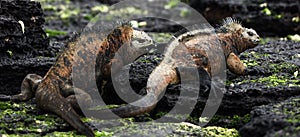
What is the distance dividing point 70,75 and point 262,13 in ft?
21.3

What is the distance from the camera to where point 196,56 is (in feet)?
21.0

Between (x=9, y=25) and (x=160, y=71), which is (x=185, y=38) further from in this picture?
(x=9, y=25)

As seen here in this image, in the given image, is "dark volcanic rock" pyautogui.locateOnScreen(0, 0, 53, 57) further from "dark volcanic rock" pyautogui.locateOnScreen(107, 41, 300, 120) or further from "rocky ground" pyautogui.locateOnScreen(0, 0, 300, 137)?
"dark volcanic rock" pyautogui.locateOnScreen(107, 41, 300, 120)

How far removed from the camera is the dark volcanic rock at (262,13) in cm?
1120

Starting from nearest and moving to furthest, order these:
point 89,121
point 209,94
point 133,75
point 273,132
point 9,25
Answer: point 273,132 → point 89,121 → point 209,94 → point 133,75 → point 9,25

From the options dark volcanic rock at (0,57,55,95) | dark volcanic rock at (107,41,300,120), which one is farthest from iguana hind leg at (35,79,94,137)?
dark volcanic rock at (0,57,55,95)

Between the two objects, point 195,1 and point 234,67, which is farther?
point 195,1

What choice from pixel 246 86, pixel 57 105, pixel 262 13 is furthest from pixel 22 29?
pixel 262 13

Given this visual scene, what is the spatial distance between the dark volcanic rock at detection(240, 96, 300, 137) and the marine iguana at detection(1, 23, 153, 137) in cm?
151

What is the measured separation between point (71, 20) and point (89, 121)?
275 inches

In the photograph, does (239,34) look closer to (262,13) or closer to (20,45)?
(20,45)

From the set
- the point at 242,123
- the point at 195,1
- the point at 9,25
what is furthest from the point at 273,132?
the point at 195,1

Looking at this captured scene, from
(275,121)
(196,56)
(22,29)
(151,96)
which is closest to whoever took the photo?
(275,121)

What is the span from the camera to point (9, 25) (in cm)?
671
